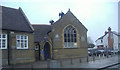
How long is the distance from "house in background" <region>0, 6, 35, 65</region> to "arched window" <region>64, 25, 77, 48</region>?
8.21 meters

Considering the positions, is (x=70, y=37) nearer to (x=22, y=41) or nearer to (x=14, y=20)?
(x=22, y=41)

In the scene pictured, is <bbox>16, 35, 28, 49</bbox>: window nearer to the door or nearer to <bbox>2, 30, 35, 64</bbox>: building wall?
<bbox>2, 30, 35, 64</bbox>: building wall

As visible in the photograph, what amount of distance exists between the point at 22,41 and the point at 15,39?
126cm

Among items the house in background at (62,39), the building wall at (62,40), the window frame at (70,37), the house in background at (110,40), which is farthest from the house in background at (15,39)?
the house in background at (110,40)

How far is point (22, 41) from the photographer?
2083 centimetres

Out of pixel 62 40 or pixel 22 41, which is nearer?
pixel 22 41

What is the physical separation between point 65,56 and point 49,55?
3.05 metres

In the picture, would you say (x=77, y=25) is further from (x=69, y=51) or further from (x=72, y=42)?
(x=69, y=51)

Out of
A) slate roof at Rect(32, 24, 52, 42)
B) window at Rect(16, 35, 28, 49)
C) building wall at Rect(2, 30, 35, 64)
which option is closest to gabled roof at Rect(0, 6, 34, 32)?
building wall at Rect(2, 30, 35, 64)

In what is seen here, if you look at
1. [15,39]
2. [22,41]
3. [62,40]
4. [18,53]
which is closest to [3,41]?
[15,39]

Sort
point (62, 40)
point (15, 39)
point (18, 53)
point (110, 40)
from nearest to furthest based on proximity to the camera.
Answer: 1. point (15, 39)
2. point (18, 53)
3. point (62, 40)
4. point (110, 40)

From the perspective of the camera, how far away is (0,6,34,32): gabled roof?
20.1 meters

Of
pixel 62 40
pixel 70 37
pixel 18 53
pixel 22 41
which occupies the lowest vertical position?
pixel 18 53

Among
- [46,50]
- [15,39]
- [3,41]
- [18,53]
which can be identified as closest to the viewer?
[3,41]
